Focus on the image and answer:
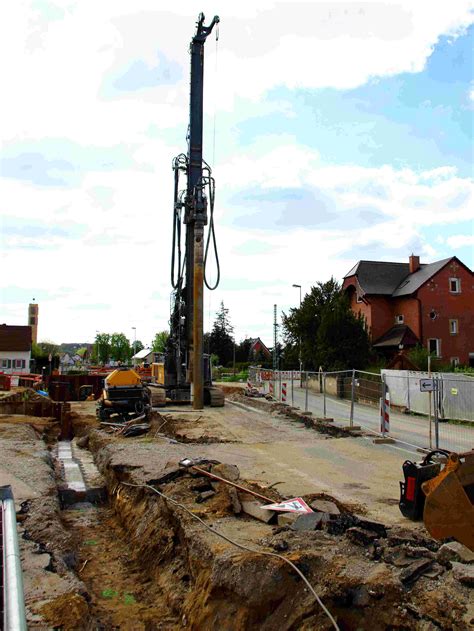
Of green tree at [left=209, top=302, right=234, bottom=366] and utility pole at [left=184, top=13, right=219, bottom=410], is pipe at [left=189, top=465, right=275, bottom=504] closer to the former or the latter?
utility pole at [left=184, top=13, right=219, bottom=410]

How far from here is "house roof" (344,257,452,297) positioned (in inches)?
1743

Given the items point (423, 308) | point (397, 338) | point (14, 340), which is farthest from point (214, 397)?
point (14, 340)

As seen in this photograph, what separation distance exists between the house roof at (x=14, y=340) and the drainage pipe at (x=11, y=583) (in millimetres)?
63393

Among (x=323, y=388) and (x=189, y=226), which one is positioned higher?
(x=189, y=226)

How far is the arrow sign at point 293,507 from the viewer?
6882mm

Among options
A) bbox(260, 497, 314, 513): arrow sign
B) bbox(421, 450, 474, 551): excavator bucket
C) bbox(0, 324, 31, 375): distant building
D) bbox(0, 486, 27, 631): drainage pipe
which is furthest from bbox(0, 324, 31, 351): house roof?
bbox(421, 450, 474, 551): excavator bucket

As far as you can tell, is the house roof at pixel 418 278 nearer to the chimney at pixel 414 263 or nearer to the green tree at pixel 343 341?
the chimney at pixel 414 263

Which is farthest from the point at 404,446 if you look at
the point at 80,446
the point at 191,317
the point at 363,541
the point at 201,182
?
the point at 201,182

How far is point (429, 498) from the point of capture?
6.34 m

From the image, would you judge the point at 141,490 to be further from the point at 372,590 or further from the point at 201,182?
the point at 201,182

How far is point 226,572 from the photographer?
5.50 meters

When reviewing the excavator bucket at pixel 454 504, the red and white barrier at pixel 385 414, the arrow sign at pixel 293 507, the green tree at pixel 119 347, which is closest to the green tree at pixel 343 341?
the red and white barrier at pixel 385 414

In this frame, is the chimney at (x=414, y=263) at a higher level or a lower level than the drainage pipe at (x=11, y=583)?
higher

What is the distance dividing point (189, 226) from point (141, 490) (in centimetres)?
1603
